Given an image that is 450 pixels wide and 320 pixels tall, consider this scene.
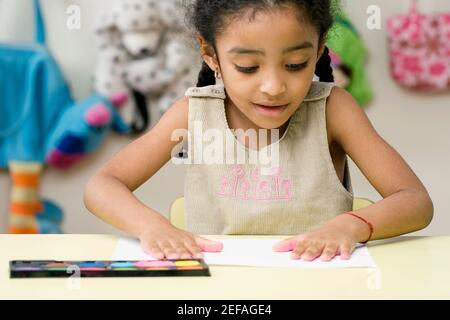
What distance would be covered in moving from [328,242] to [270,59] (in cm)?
25

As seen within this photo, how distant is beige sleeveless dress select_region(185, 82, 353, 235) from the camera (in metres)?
1.19

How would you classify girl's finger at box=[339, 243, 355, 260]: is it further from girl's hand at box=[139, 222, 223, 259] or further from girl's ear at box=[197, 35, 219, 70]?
girl's ear at box=[197, 35, 219, 70]

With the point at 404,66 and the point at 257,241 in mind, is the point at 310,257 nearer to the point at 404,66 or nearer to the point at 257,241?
the point at 257,241

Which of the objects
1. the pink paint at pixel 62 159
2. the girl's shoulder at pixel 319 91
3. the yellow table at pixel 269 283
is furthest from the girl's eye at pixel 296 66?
the pink paint at pixel 62 159

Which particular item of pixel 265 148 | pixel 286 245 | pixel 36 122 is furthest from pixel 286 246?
pixel 36 122

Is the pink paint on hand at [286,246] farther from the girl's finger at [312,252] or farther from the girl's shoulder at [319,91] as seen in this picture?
the girl's shoulder at [319,91]

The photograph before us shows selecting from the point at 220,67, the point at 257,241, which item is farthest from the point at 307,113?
the point at 257,241

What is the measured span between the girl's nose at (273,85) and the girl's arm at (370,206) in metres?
0.18

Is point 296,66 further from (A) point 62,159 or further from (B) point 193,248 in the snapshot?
(A) point 62,159

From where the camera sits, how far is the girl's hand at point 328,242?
0.88 meters

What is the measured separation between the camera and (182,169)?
7.16 feet

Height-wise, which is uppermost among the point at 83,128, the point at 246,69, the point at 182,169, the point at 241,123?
the point at 246,69

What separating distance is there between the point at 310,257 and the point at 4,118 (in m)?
1.39

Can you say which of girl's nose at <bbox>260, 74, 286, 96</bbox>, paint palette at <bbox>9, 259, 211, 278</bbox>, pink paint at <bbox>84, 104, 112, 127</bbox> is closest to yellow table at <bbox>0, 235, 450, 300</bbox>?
paint palette at <bbox>9, 259, 211, 278</bbox>
